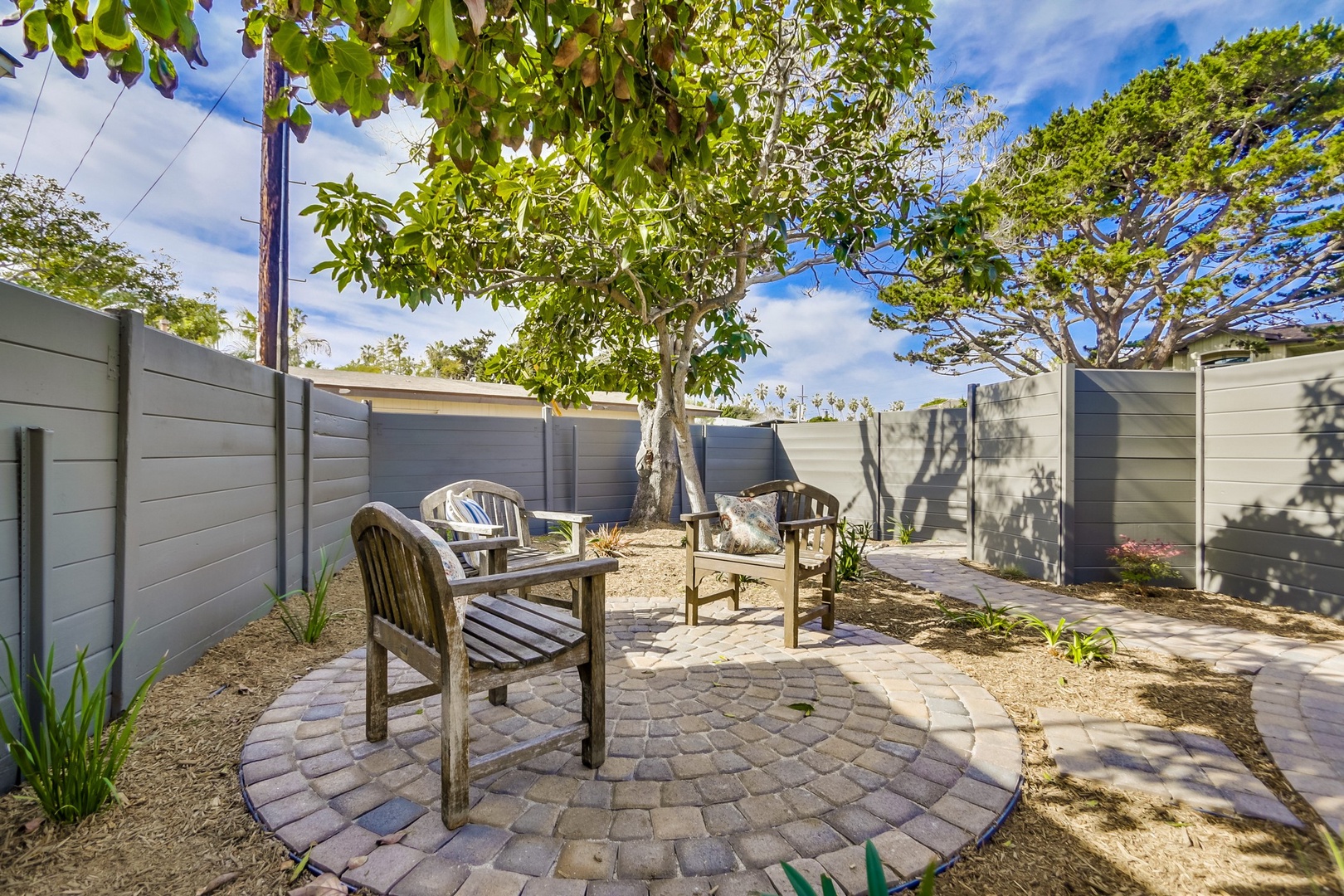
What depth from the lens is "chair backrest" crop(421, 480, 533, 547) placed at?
145 inches

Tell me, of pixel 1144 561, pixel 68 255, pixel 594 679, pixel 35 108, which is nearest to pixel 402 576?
pixel 594 679

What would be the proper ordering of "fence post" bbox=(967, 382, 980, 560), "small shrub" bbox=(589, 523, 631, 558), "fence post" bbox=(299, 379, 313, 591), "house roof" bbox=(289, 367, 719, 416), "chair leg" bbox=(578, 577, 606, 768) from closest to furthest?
1. "chair leg" bbox=(578, 577, 606, 768)
2. "fence post" bbox=(299, 379, 313, 591)
3. "small shrub" bbox=(589, 523, 631, 558)
4. "fence post" bbox=(967, 382, 980, 560)
5. "house roof" bbox=(289, 367, 719, 416)

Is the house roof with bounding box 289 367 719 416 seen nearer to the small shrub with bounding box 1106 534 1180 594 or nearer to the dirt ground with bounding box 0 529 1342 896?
the small shrub with bounding box 1106 534 1180 594

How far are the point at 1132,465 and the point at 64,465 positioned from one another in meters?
6.51

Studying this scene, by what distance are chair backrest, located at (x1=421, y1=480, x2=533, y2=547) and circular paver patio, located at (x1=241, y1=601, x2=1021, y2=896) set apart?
1.12 metres

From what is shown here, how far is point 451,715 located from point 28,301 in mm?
1889

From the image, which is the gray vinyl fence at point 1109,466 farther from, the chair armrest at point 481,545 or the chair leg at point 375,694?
the chair leg at point 375,694

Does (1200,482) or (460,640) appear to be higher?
(1200,482)

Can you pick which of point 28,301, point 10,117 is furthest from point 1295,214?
point 10,117

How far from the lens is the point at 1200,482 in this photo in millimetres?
4453

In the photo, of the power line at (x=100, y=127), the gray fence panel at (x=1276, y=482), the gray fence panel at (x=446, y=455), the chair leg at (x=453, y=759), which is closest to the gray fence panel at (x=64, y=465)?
the chair leg at (x=453, y=759)

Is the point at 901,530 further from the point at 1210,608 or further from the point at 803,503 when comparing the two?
the point at 803,503

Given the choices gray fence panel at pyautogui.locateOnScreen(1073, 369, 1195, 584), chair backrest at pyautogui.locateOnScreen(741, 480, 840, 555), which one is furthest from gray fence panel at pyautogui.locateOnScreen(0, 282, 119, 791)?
gray fence panel at pyautogui.locateOnScreen(1073, 369, 1195, 584)

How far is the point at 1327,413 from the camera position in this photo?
371cm
